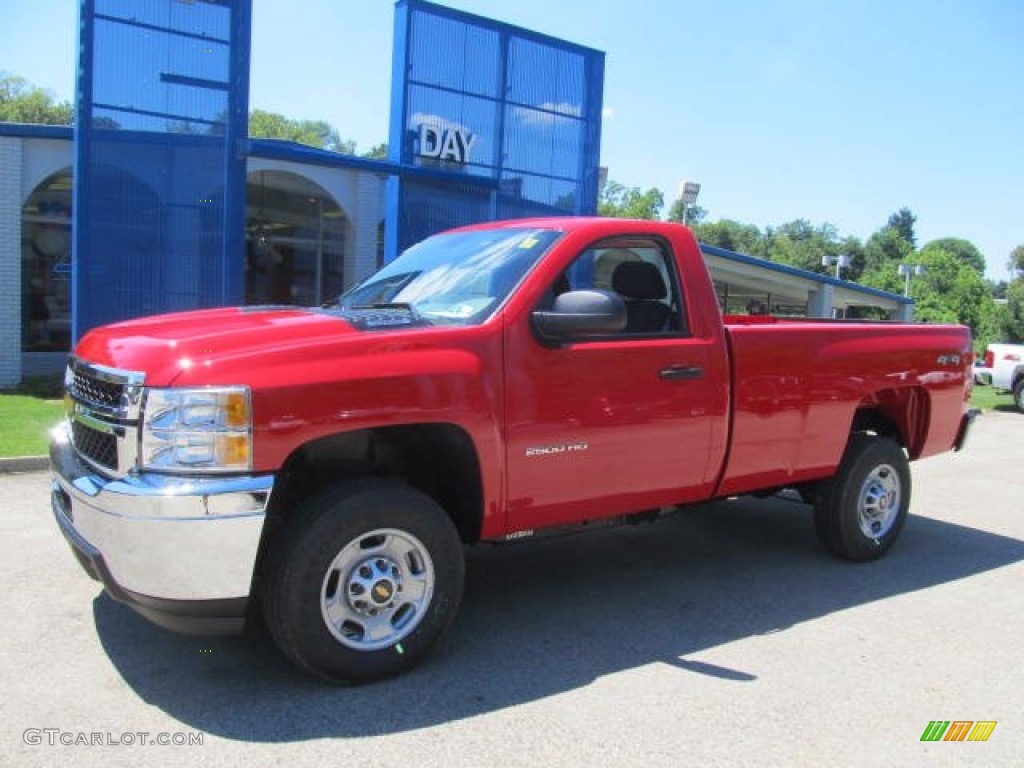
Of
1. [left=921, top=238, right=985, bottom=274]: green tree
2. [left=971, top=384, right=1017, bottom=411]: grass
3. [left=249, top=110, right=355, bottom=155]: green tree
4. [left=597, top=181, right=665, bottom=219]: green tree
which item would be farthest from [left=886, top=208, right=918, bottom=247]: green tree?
[left=971, top=384, right=1017, bottom=411]: grass

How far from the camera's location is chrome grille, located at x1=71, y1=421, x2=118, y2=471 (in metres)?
3.54

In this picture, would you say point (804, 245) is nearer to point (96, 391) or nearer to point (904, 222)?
point (904, 222)

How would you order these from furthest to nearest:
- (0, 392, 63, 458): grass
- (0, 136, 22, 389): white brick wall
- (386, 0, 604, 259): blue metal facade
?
(0, 136, 22, 389): white brick wall, (386, 0, 604, 259): blue metal facade, (0, 392, 63, 458): grass

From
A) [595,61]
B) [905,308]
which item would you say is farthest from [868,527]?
[905,308]

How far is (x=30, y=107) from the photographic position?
3140 inches

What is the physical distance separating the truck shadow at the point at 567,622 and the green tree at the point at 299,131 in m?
83.9

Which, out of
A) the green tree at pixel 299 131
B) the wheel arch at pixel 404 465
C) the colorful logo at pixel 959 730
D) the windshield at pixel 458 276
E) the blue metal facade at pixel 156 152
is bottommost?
the colorful logo at pixel 959 730

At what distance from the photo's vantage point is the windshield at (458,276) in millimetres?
4234

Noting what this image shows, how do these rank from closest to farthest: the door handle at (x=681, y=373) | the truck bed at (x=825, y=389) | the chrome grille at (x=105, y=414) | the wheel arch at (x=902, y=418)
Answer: the chrome grille at (x=105, y=414)
the door handle at (x=681, y=373)
the truck bed at (x=825, y=389)
the wheel arch at (x=902, y=418)

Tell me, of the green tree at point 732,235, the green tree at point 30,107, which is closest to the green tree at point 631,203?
the green tree at point 732,235

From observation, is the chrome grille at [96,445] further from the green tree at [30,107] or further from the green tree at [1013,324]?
the green tree at [30,107]

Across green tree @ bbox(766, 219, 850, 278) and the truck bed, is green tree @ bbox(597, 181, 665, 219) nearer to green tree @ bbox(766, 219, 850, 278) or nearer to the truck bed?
green tree @ bbox(766, 219, 850, 278)

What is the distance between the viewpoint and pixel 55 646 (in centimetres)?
404

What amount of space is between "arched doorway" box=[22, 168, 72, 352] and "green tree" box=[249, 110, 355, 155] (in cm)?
7321
